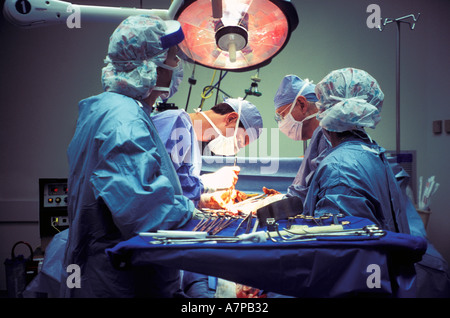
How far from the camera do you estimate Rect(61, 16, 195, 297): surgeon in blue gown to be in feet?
3.00

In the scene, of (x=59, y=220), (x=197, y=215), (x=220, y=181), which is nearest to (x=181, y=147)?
(x=220, y=181)

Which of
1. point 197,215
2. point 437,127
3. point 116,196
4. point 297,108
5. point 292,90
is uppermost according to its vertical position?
point 292,90

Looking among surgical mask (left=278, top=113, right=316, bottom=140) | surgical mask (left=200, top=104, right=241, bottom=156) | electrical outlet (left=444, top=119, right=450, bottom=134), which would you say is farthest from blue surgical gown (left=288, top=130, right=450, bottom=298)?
electrical outlet (left=444, top=119, right=450, bottom=134)

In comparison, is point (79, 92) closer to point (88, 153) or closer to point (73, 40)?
point (73, 40)

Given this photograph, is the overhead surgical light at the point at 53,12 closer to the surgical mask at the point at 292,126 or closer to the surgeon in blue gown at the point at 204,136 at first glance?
the surgeon in blue gown at the point at 204,136

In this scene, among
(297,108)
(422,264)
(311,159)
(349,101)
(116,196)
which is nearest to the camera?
(116,196)

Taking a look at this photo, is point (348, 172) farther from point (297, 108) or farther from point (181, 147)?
point (297, 108)

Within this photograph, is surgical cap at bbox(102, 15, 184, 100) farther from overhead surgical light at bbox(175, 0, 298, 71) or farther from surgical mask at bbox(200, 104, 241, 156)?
surgical mask at bbox(200, 104, 241, 156)

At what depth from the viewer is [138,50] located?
1168 millimetres

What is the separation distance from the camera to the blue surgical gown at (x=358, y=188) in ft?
3.66

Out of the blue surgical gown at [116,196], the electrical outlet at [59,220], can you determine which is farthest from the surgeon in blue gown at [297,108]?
the electrical outlet at [59,220]

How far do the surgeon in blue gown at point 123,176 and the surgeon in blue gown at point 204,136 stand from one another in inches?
12.7

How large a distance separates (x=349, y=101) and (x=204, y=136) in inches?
43.6
